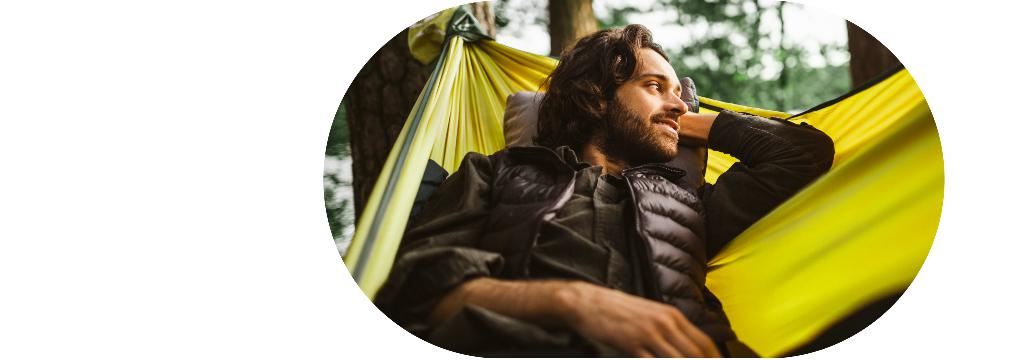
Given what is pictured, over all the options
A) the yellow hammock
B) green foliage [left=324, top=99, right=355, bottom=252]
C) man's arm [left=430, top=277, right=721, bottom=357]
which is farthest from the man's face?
green foliage [left=324, top=99, right=355, bottom=252]

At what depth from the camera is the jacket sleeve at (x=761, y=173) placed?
1.45 meters

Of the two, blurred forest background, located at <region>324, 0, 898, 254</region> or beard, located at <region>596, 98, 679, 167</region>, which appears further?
blurred forest background, located at <region>324, 0, 898, 254</region>

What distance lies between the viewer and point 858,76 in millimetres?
1871

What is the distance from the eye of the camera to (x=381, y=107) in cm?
180

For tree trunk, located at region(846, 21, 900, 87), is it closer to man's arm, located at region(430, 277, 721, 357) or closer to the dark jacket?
the dark jacket

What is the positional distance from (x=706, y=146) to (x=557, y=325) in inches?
24.3

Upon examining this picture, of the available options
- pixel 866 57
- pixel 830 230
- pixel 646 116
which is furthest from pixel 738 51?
pixel 830 230

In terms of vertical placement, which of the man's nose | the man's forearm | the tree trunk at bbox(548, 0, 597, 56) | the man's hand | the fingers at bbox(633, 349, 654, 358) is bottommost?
the fingers at bbox(633, 349, 654, 358)

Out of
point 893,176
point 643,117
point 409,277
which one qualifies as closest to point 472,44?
point 643,117

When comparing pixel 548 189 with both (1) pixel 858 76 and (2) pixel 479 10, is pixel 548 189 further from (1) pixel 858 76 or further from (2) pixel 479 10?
(1) pixel 858 76

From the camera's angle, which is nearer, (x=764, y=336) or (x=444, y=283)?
(x=444, y=283)

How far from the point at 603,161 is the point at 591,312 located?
46 centimetres

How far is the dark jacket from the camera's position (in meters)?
1.25

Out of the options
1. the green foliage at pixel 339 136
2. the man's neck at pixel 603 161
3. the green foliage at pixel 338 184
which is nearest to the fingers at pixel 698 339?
the man's neck at pixel 603 161
